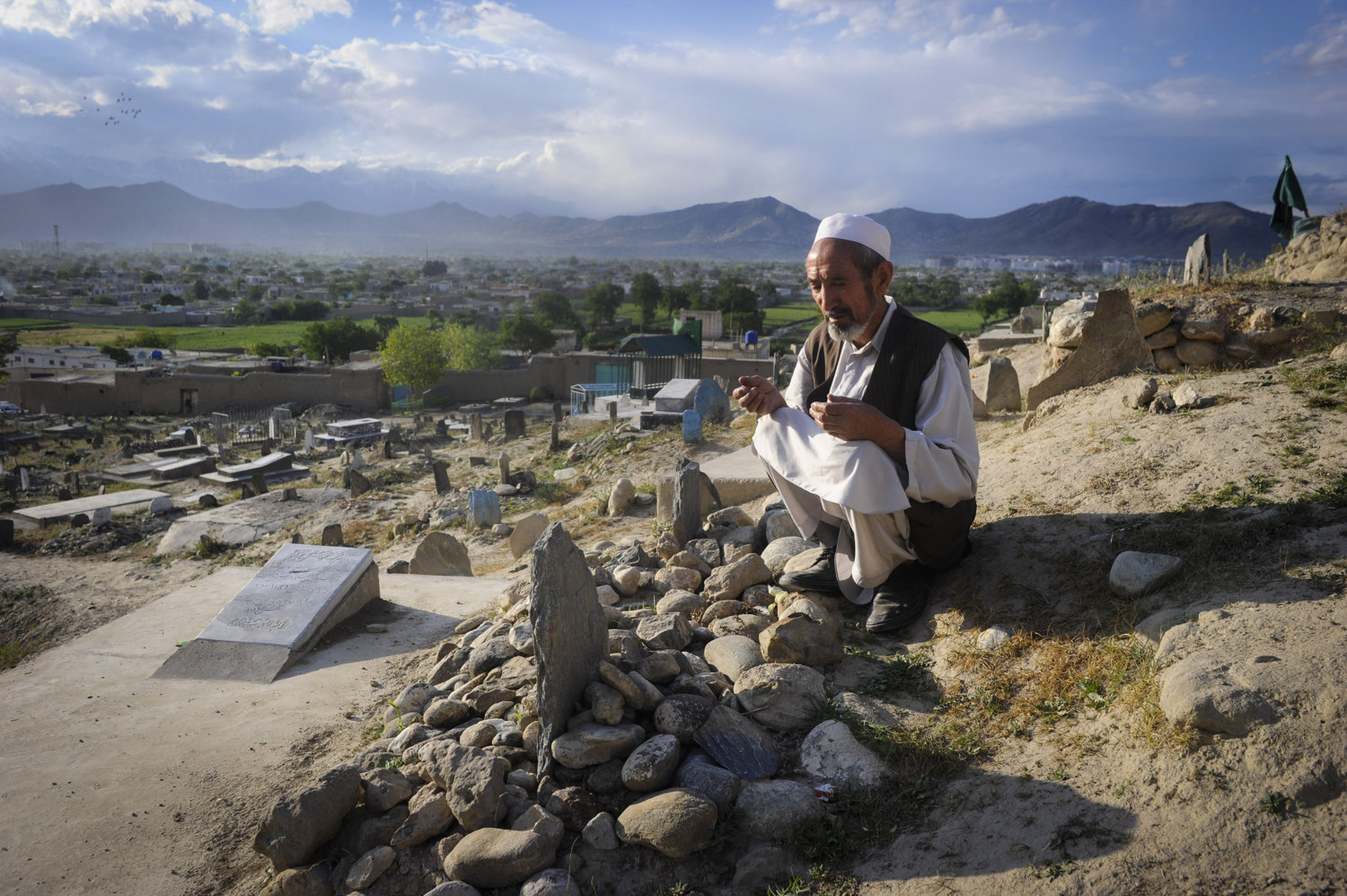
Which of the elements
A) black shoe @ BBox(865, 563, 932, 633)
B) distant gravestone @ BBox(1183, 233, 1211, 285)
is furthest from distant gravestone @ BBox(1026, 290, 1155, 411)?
black shoe @ BBox(865, 563, 932, 633)

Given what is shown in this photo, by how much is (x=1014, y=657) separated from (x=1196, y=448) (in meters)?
1.79

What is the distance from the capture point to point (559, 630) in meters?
3.19

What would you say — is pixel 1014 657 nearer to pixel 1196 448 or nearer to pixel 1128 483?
pixel 1128 483

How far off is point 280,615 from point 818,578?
377 centimetres

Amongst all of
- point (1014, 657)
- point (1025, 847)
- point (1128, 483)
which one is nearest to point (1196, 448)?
point (1128, 483)

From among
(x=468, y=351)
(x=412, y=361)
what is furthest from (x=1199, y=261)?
(x=468, y=351)

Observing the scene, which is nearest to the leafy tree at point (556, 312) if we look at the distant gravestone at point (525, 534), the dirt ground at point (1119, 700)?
the distant gravestone at point (525, 534)

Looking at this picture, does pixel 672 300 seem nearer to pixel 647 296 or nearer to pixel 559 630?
pixel 647 296

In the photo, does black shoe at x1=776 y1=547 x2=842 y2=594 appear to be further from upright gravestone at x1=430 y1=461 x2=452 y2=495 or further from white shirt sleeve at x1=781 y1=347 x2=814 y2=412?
upright gravestone at x1=430 y1=461 x2=452 y2=495

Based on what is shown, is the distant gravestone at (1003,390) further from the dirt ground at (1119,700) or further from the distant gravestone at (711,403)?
the distant gravestone at (711,403)

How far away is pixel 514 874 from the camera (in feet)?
8.69

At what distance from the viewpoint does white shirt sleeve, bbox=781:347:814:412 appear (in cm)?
412

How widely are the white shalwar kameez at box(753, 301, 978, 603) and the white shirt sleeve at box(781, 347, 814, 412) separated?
0.90ft

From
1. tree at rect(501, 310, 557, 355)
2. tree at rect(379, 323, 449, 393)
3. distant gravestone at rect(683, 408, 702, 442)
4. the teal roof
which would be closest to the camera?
distant gravestone at rect(683, 408, 702, 442)
